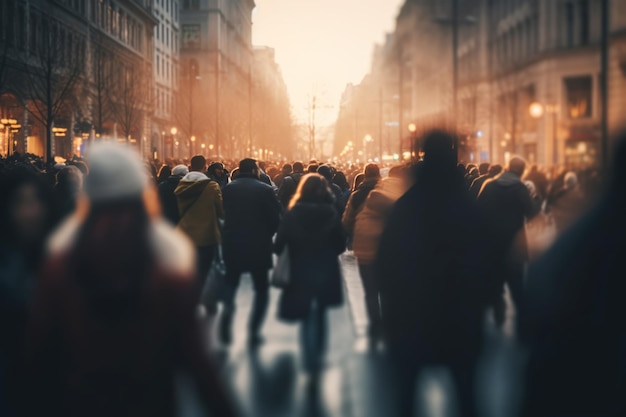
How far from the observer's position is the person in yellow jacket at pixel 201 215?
1105 centimetres

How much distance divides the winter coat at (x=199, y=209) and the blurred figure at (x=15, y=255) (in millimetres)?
5786

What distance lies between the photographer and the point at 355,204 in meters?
11.6

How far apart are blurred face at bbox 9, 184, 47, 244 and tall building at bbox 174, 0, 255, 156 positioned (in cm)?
7407

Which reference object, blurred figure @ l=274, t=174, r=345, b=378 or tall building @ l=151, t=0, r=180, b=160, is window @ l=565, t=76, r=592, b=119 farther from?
blurred figure @ l=274, t=174, r=345, b=378

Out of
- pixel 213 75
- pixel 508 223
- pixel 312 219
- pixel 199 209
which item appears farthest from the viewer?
pixel 213 75

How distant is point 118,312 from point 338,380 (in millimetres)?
4626

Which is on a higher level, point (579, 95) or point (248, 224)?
point (579, 95)

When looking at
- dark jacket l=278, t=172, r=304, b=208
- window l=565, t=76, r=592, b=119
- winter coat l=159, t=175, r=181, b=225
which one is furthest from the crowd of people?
window l=565, t=76, r=592, b=119

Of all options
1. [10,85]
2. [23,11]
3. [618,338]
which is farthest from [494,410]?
[23,11]

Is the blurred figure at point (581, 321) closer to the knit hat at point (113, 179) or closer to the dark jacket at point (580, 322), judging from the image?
the dark jacket at point (580, 322)

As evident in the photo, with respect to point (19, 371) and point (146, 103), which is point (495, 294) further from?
point (146, 103)

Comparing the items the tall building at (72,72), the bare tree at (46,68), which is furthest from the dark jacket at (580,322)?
Result: the bare tree at (46,68)

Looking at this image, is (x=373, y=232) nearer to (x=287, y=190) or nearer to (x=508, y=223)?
(x=508, y=223)

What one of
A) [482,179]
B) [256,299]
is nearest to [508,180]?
[256,299]
